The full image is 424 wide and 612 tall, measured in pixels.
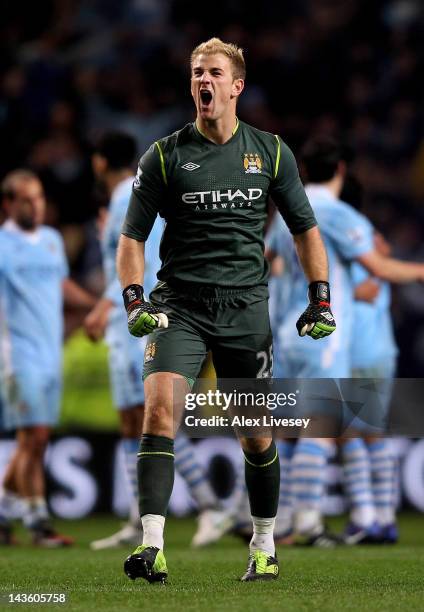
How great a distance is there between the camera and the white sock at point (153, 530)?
5070mm

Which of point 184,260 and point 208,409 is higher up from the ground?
point 184,260

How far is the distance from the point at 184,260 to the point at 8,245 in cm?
350

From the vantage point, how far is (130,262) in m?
5.39

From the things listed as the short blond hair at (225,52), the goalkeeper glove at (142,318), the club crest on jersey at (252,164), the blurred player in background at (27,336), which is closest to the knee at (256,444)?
the goalkeeper glove at (142,318)

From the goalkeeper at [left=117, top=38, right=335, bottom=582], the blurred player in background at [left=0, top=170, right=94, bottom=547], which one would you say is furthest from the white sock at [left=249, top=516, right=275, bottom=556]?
the blurred player in background at [left=0, top=170, right=94, bottom=547]

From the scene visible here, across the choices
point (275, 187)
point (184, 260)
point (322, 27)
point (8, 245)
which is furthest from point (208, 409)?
point (322, 27)

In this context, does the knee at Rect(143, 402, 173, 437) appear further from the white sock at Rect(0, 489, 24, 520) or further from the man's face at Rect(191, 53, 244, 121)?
the white sock at Rect(0, 489, 24, 520)

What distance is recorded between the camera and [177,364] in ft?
17.3

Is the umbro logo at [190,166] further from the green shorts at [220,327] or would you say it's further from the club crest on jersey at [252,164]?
the green shorts at [220,327]

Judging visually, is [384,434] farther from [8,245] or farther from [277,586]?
[8,245]

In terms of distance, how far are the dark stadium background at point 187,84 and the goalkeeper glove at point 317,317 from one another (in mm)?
7849

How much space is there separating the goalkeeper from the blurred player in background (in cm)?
328

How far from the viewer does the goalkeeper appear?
540cm

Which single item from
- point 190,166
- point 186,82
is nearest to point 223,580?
point 190,166
